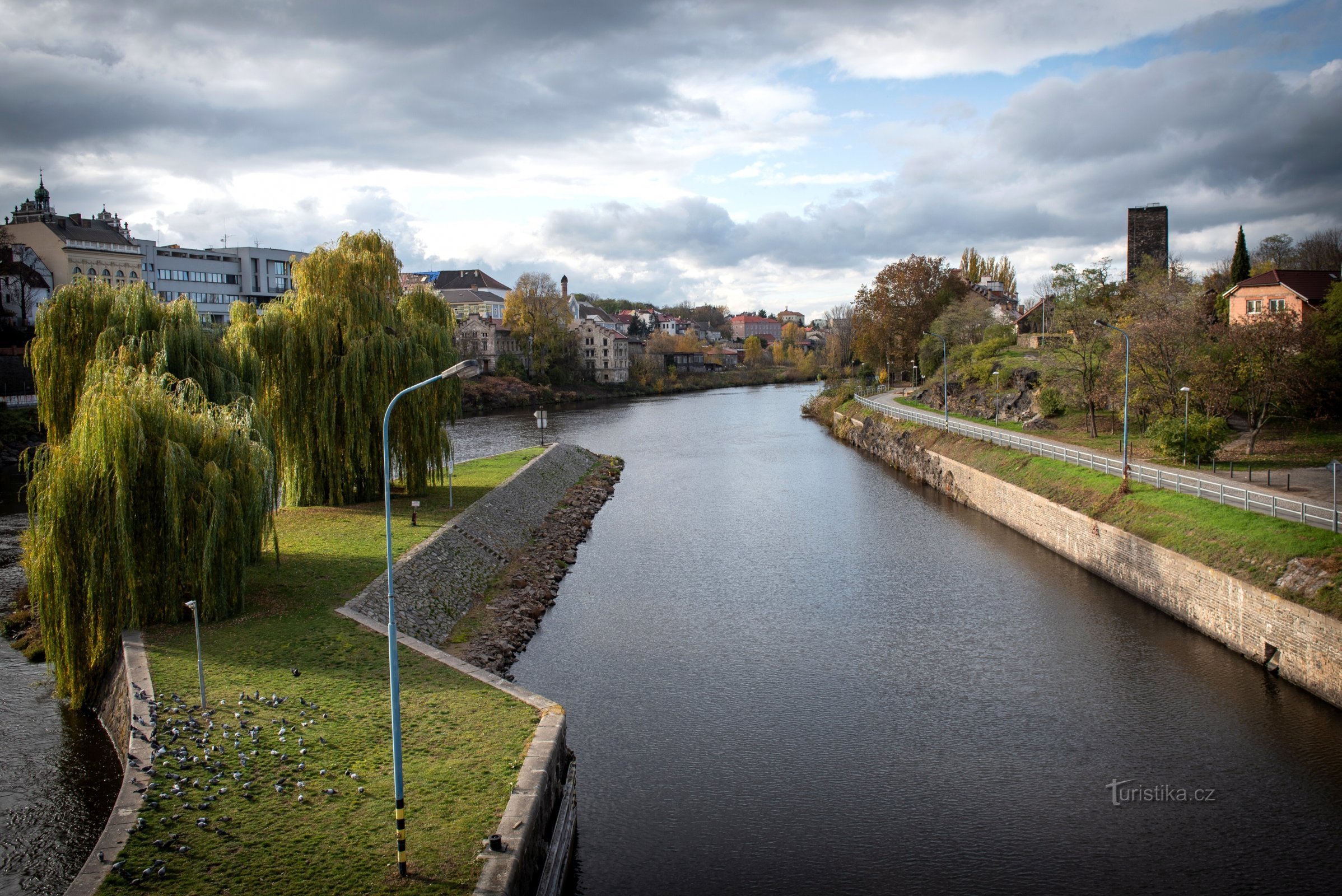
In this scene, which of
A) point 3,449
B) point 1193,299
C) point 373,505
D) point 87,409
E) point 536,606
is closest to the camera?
point 87,409

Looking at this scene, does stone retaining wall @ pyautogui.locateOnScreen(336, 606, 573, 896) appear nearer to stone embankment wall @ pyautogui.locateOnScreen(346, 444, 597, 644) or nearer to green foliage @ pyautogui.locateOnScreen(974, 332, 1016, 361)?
stone embankment wall @ pyautogui.locateOnScreen(346, 444, 597, 644)

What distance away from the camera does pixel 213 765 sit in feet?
41.5

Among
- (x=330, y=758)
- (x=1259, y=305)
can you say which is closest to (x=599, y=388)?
(x=1259, y=305)

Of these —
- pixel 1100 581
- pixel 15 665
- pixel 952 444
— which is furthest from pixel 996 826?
pixel 952 444

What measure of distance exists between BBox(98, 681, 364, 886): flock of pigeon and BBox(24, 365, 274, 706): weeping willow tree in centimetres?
339

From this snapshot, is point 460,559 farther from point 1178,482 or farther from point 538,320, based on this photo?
point 538,320

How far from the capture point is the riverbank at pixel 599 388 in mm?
91875

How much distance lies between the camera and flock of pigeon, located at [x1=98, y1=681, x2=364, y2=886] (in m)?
11.1

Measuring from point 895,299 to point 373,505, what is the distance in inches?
2207

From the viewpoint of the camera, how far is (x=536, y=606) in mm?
24562

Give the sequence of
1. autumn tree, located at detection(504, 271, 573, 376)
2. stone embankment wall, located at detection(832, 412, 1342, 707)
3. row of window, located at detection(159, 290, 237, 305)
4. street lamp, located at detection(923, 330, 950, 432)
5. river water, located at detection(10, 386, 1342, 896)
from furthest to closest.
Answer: autumn tree, located at detection(504, 271, 573, 376) < row of window, located at detection(159, 290, 237, 305) < street lamp, located at detection(923, 330, 950, 432) < stone embankment wall, located at detection(832, 412, 1342, 707) < river water, located at detection(10, 386, 1342, 896)

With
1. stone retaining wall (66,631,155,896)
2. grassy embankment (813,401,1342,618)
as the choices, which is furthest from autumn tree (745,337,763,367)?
stone retaining wall (66,631,155,896)

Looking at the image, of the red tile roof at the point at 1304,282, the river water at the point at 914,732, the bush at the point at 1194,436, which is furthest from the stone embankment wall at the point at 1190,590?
the red tile roof at the point at 1304,282

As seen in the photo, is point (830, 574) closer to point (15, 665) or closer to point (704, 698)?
point (704, 698)
